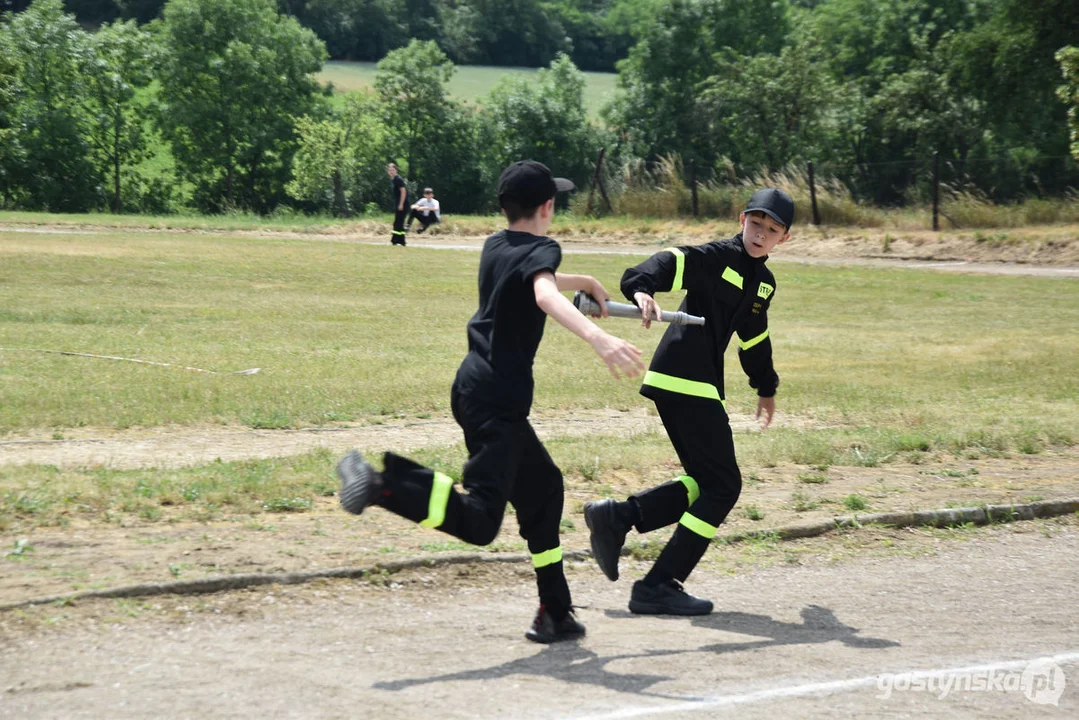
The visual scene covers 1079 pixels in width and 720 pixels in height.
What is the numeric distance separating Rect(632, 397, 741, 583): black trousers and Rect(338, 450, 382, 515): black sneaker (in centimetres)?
157

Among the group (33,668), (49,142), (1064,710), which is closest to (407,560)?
(33,668)

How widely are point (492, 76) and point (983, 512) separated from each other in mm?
91870

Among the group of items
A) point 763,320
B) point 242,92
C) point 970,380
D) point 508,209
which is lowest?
point 970,380

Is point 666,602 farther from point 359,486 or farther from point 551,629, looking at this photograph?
point 359,486

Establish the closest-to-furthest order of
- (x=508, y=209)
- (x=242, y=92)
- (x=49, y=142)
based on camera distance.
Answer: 1. (x=508, y=209)
2. (x=49, y=142)
3. (x=242, y=92)

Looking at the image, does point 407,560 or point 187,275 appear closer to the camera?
point 407,560

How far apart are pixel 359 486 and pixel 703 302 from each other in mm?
1976

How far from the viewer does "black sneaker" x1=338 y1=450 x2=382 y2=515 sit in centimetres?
462

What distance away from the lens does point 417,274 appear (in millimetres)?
24562

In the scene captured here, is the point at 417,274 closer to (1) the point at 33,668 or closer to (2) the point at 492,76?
(1) the point at 33,668

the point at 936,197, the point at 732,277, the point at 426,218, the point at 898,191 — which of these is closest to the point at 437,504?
the point at 732,277

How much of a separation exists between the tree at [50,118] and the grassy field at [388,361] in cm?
2709

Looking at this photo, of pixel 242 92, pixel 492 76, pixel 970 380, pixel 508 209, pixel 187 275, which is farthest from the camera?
pixel 492 76

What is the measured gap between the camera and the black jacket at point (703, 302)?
18.2 ft
